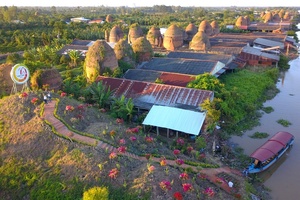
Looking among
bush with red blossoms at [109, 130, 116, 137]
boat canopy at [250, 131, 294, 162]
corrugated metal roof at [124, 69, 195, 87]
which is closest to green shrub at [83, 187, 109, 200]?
bush with red blossoms at [109, 130, 116, 137]

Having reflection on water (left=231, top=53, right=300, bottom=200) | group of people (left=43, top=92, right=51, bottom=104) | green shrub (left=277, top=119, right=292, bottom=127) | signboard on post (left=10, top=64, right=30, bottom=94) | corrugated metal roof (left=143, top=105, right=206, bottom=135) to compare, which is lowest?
reflection on water (left=231, top=53, right=300, bottom=200)

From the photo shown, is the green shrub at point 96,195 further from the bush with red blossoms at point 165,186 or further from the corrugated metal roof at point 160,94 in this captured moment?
the corrugated metal roof at point 160,94

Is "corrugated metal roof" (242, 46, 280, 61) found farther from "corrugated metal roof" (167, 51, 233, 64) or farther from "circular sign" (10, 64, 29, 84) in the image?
"circular sign" (10, 64, 29, 84)

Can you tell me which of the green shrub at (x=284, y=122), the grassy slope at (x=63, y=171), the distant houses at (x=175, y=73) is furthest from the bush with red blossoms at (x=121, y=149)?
the green shrub at (x=284, y=122)

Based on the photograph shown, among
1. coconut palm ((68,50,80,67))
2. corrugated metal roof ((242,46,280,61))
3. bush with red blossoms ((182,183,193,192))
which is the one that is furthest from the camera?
corrugated metal roof ((242,46,280,61))

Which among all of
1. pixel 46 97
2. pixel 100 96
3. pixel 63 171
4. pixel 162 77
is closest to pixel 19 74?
pixel 46 97

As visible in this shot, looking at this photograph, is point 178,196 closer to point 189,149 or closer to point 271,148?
point 189,149

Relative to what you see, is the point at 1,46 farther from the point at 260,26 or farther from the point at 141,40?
the point at 260,26

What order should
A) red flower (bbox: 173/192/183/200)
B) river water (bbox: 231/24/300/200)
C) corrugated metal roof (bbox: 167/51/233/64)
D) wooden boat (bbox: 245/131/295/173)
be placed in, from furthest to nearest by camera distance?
1. corrugated metal roof (bbox: 167/51/233/64)
2. wooden boat (bbox: 245/131/295/173)
3. river water (bbox: 231/24/300/200)
4. red flower (bbox: 173/192/183/200)
